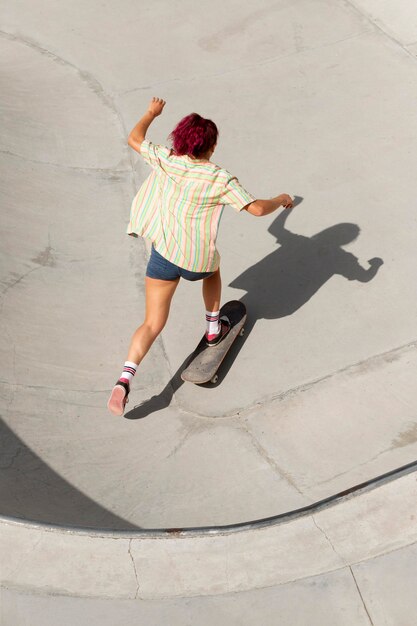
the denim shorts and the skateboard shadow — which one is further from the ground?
the denim shorts

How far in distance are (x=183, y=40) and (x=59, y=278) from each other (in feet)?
11.9

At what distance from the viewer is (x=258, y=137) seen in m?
7.34

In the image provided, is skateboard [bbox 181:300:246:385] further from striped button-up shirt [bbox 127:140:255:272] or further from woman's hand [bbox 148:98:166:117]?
woman's hand [bbox 148:98:166:117]

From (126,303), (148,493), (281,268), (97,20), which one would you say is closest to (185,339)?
(126,303)

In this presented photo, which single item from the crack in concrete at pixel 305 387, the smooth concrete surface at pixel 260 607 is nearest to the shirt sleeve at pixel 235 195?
the crack in concrete at pixel 305 387

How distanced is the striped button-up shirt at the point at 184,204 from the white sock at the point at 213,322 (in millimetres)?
569

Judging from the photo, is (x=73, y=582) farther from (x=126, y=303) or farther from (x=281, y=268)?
(x=281, y=268)

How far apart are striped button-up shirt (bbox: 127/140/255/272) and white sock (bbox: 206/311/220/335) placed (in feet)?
1.87

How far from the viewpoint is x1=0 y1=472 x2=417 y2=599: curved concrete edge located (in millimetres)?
4020

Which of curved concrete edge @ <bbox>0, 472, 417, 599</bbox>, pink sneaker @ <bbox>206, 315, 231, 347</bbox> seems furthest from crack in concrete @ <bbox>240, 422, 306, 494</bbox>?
pink sneaker @ <bbox>206, 315, 231, 347</bbox>

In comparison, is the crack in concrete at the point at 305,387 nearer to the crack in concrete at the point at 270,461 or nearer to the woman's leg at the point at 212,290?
the crack in concrete at the point at 270,461

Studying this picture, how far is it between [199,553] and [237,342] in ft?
6.40

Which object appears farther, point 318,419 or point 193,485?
point 318,419

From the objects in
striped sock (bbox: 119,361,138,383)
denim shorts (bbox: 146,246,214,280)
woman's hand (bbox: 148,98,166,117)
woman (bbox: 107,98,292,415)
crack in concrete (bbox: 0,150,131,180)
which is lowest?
crack in concrete (bbox: 0,150,131,180)
